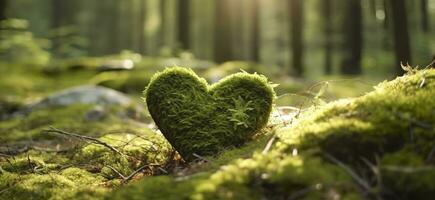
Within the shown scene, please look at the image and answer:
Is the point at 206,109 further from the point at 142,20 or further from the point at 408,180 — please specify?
the point at 142,20

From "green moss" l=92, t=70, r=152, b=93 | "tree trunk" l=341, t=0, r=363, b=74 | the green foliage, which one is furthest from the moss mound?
"tree trunk" l=341, t=0, r=363, b=74

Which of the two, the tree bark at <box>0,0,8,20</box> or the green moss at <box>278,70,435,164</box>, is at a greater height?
the tree bark at <box>0,0,8,20</box>

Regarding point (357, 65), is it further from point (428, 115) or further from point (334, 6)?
point (428, 115)

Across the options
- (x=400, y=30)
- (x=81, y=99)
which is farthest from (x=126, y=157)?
(x=400, y=30)

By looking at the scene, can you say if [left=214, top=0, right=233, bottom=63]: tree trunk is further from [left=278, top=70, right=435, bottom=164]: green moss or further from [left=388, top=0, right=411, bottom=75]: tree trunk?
[left=278, top=70, right=435, bottom=164]: green moss

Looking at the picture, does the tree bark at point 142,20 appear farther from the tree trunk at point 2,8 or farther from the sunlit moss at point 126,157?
the sunlit moss at point 126,157

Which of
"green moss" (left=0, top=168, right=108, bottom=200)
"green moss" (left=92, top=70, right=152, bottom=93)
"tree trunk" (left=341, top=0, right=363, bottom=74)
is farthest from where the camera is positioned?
"tree trunk" (left=341, top=0, right=363, bottom=74)
